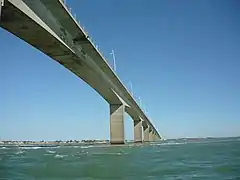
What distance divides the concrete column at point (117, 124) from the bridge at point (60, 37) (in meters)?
5.92

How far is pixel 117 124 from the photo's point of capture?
192 feet

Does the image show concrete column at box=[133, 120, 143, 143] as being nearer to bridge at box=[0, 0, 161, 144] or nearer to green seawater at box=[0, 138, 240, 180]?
bridge at box=[0, 0, 161, 144]

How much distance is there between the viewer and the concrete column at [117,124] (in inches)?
2286

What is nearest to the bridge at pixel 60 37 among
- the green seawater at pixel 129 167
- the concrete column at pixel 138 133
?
the green seawater at pixel 129 167

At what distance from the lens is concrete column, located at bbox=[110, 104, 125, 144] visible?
58.1 m

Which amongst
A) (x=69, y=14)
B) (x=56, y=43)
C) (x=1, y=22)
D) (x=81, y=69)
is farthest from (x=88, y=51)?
(x=1, y=22)

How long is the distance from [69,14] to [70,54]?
21.8 feet

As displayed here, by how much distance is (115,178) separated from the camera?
36.7ft

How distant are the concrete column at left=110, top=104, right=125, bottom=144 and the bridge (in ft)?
19.4

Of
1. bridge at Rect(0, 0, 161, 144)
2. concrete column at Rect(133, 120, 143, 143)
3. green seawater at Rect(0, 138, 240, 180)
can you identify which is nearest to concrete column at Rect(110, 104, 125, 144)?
bridge at Rect(0, 0, 161, 144)

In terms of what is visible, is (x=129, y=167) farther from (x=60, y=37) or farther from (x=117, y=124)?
(x=117, y=124)

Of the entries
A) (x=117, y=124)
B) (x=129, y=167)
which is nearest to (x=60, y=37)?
(x=129, y=167)

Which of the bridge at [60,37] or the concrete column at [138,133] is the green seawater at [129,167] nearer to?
the bridge at [60,37]

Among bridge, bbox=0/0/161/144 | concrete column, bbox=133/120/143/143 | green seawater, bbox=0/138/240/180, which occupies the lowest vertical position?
green seawater, bbox=0/138/240/180
